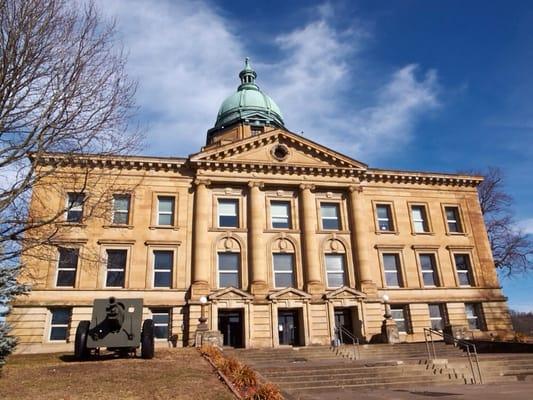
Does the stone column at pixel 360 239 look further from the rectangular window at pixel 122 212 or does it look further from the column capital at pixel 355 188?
the rectangular window at pixel 122 212

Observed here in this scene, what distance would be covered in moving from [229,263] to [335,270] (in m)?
7.26

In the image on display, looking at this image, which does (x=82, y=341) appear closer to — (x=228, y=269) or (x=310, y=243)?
(x=228, y=269)

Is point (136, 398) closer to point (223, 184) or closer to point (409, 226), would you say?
point (223, 184)

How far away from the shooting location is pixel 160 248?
25703mm

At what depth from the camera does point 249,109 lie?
4006 cm

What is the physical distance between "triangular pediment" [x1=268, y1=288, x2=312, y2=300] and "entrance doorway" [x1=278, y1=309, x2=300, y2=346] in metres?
1.23

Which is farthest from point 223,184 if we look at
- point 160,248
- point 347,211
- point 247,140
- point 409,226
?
point 409,226

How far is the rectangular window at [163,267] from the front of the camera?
2516 cm

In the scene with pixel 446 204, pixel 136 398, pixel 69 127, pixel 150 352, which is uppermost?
pixel 446 204

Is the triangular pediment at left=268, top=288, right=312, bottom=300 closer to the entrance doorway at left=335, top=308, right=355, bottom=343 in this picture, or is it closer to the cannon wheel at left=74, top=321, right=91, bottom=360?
the entrance doorway at left=335, top=308, right=355, bottom=343

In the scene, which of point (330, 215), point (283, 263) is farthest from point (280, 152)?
point (283, 263)

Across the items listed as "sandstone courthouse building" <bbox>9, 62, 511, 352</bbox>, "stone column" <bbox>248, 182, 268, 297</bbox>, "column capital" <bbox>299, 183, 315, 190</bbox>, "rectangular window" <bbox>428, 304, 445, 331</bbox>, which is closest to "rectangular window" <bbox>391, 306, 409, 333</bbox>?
"sandstone courthouse building" <bbox>9, 62, 511, 352</bbox>

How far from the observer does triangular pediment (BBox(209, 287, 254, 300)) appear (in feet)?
80.2

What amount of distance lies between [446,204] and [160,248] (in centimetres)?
2180
